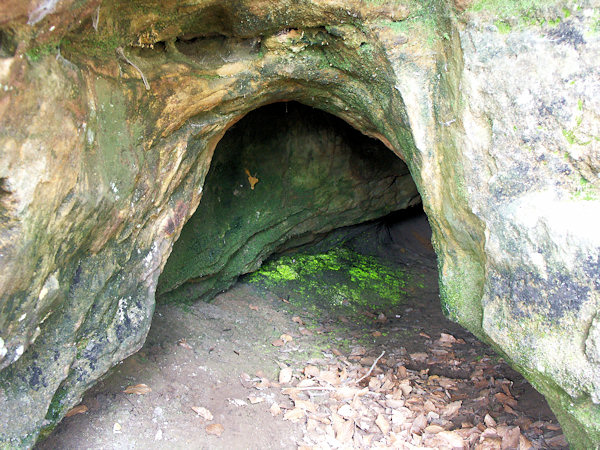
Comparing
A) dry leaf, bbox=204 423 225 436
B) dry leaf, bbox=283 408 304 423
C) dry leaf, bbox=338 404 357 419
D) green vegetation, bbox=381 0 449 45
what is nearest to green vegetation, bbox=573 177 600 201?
green vegetation, bbox=381 0 449 45

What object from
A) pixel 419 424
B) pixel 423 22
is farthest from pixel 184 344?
pixel 423 22

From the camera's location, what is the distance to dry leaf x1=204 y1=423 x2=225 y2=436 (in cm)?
308

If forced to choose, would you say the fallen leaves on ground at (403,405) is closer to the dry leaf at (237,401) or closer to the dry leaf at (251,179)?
the dry leaf at (237,401)

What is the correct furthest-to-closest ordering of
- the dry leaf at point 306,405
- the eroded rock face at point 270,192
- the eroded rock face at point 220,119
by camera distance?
1. the eroded rock face at point 270,192
2. the dry leaf at point 306,405
3. the eroded rock face at point 220,119

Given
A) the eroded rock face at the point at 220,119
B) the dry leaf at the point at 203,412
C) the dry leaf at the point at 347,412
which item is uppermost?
the eroded rock face at the point at 220,119

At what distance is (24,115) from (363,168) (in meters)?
4.70

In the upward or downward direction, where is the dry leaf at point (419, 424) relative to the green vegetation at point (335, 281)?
upward

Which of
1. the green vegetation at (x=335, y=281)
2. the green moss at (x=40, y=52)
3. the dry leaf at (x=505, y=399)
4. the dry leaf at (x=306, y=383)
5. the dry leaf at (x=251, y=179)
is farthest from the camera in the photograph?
the green vegetation at (x=335, y=281)

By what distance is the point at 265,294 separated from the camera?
540 cm

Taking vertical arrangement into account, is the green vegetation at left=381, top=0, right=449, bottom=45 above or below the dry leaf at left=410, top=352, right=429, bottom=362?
above

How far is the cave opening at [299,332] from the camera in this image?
3219 millimetres

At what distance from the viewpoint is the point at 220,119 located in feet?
10.2

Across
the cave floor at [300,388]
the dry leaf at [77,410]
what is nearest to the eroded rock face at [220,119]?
the dry leaf at [77,410]

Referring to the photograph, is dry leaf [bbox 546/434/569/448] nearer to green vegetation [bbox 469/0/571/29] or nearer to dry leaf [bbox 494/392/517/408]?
dry leaf [bbox 494/392/517/408]
